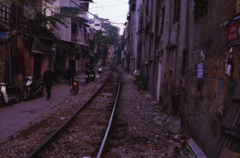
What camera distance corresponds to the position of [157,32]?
12.5 meters

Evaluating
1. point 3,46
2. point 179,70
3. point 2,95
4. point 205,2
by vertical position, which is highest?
point 205,2

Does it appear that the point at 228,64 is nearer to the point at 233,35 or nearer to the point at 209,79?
the point at 233,35

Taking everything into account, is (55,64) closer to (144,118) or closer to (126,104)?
(126,104)

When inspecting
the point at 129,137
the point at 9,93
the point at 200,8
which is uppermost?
the point at 200,8

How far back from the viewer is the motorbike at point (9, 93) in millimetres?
8312

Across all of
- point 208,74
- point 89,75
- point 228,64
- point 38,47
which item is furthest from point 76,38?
point 228,64

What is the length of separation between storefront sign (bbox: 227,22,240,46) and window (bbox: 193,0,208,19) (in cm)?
147

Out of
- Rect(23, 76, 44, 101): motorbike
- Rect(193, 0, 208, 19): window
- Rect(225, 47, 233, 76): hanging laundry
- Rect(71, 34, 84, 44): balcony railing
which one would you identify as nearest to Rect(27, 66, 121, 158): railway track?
Rect(225, 47, 233, 76): hanging laundry

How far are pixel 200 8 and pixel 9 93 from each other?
27.9 feet

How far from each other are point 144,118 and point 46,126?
361 cm

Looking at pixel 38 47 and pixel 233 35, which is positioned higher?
pixel 38 47

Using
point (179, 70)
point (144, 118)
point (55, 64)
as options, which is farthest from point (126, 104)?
point (55, 64)

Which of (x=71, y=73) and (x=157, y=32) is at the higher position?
(x=157, y=32)

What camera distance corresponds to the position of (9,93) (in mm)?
8812
